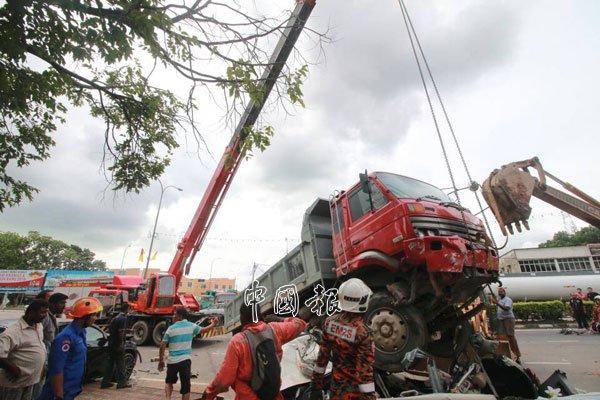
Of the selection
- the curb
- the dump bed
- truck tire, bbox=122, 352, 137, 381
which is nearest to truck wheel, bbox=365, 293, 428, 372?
the dump bed

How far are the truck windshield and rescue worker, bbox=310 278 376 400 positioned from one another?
2595 mm

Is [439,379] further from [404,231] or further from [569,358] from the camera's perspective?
[569,358]

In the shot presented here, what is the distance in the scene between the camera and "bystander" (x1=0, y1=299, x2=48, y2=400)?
303 centimetres

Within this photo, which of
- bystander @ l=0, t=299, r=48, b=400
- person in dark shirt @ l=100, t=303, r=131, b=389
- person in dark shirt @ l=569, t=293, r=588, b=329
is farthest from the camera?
person in dark shirt @ l=569, t=293, r=588, b=329

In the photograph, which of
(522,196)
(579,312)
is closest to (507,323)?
(522,196)

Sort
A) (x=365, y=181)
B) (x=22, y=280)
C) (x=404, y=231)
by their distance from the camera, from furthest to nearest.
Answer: (x=22, y=280) < (x=365, y=181) < (x=404, y=231)

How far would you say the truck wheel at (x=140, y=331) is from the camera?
1176 cm

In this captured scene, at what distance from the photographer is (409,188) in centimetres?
539

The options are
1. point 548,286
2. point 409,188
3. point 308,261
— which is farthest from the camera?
point 548,286

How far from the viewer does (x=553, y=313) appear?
1614 cm

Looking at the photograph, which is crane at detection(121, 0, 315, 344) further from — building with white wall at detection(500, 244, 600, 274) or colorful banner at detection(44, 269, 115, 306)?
building with white wall at detection(500, 244, 600, 274)

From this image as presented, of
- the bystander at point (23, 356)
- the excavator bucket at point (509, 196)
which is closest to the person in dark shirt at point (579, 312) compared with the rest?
the excavator bucket at point (509, 196)

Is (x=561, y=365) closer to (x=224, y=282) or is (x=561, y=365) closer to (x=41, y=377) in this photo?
(x=41, y=377)

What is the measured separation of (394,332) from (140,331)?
10601 millimetres
